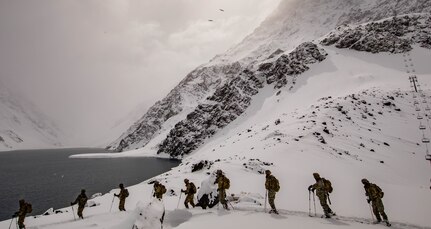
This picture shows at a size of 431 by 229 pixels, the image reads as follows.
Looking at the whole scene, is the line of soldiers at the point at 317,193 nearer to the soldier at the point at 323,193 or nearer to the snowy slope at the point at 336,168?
the soldier at the point at 323,193

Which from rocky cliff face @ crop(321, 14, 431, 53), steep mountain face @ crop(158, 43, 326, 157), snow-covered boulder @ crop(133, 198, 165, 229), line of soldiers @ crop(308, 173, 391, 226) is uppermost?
rocky cliff face @ crop(321, 14, 431, 53)

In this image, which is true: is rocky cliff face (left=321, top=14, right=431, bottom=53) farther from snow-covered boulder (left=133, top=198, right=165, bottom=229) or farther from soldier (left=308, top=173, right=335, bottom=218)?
snow-covered boulder (left=133, top=198, right=165, bottom=229)

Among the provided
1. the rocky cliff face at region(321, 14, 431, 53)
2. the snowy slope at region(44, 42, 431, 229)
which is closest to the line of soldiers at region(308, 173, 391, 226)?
the snowy slope at region(44, 42, 431, 229)

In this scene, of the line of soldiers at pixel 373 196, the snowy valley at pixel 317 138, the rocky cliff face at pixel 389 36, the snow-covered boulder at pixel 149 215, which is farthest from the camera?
the rocky cliff face at pixel 389 36

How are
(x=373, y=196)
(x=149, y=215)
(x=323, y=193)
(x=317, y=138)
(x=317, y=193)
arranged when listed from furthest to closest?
1. (x=317, y=138)
2. (x=317, y=193)
3. (x=323, y=193)
4. (x=373, y=196)
5. (x=149, y=215)

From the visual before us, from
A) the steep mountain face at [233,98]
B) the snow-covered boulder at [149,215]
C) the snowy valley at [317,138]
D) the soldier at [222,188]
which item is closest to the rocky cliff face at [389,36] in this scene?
the snowy valley at [317,138]

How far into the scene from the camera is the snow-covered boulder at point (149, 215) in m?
12.6

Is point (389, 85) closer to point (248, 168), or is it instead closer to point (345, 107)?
point (345, 107)

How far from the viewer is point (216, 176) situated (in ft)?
66.6

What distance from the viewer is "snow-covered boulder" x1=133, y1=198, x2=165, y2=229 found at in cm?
1261

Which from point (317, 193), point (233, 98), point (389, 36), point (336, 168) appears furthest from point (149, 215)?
point (233, 98)

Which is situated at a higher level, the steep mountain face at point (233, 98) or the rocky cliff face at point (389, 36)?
the rocky cliff face at point (389, 36)

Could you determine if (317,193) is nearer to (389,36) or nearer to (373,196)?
(373,196)

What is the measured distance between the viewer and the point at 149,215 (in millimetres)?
12992
